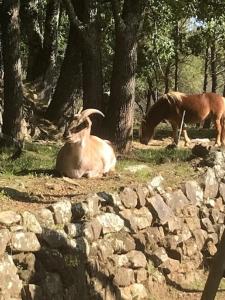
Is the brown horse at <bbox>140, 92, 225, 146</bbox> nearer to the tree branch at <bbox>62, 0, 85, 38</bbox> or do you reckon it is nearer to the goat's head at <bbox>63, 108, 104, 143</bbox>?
the tree branch at <bbox>62, 0, 85, 38</bbox>

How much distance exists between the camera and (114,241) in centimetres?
882

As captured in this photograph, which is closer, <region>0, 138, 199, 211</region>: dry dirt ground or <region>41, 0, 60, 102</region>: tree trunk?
<region>0, 138, 199, 211</region>: dry dirt ground

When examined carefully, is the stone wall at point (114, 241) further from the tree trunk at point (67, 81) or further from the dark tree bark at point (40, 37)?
the dark tree bark at point (40, 37)

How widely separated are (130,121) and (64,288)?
6.62 m

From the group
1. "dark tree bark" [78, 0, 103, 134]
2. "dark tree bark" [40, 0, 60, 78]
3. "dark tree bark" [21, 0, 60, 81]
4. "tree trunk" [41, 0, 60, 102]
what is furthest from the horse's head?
→ "dark tree bark" [40, 0, 60, 78]

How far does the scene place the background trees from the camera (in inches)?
527

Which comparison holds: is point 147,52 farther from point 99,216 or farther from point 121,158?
point 99,216

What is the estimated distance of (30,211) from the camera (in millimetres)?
7965

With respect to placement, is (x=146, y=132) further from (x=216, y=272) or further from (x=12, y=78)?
(x=216, y=272)

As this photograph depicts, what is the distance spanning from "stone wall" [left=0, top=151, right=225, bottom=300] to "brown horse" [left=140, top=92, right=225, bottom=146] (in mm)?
4247

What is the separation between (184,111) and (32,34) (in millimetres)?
6660

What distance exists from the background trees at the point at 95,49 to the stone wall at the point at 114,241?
2686 millimetres

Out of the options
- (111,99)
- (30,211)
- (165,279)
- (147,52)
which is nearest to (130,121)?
(111,99)

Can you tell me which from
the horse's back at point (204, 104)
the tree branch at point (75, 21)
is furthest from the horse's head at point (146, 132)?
the tree branch at point (75, 21)
